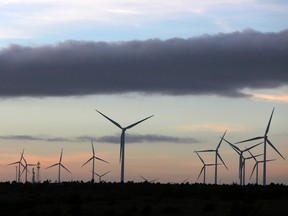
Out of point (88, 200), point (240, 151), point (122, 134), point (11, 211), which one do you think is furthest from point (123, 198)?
point (240, 151)

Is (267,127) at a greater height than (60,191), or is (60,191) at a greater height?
(267,127)

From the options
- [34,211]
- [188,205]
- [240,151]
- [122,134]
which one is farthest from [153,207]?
[240,151]

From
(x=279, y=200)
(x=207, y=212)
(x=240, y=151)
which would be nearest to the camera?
(x=207, y=212)

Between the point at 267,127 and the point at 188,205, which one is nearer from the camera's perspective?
the point at 188,205

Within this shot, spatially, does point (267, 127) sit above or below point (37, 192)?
above

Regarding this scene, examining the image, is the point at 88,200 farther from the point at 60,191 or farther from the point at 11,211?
the point at 60,191

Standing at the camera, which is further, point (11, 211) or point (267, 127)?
point (267, 127)

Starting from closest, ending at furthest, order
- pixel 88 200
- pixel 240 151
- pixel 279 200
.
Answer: pixel 279 200
pixel 88 200
pixel 240 151

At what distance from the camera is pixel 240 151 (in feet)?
452

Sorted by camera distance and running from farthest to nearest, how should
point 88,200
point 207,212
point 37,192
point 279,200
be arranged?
1. point 37,192
2. point 88,200
3. point 279,200
4. point 207,212

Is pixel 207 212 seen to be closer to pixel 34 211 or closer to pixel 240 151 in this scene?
pixel 34 211

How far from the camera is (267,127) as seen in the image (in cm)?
12912

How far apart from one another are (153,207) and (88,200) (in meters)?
15.9

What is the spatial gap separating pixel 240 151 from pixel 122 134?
64.8ft
